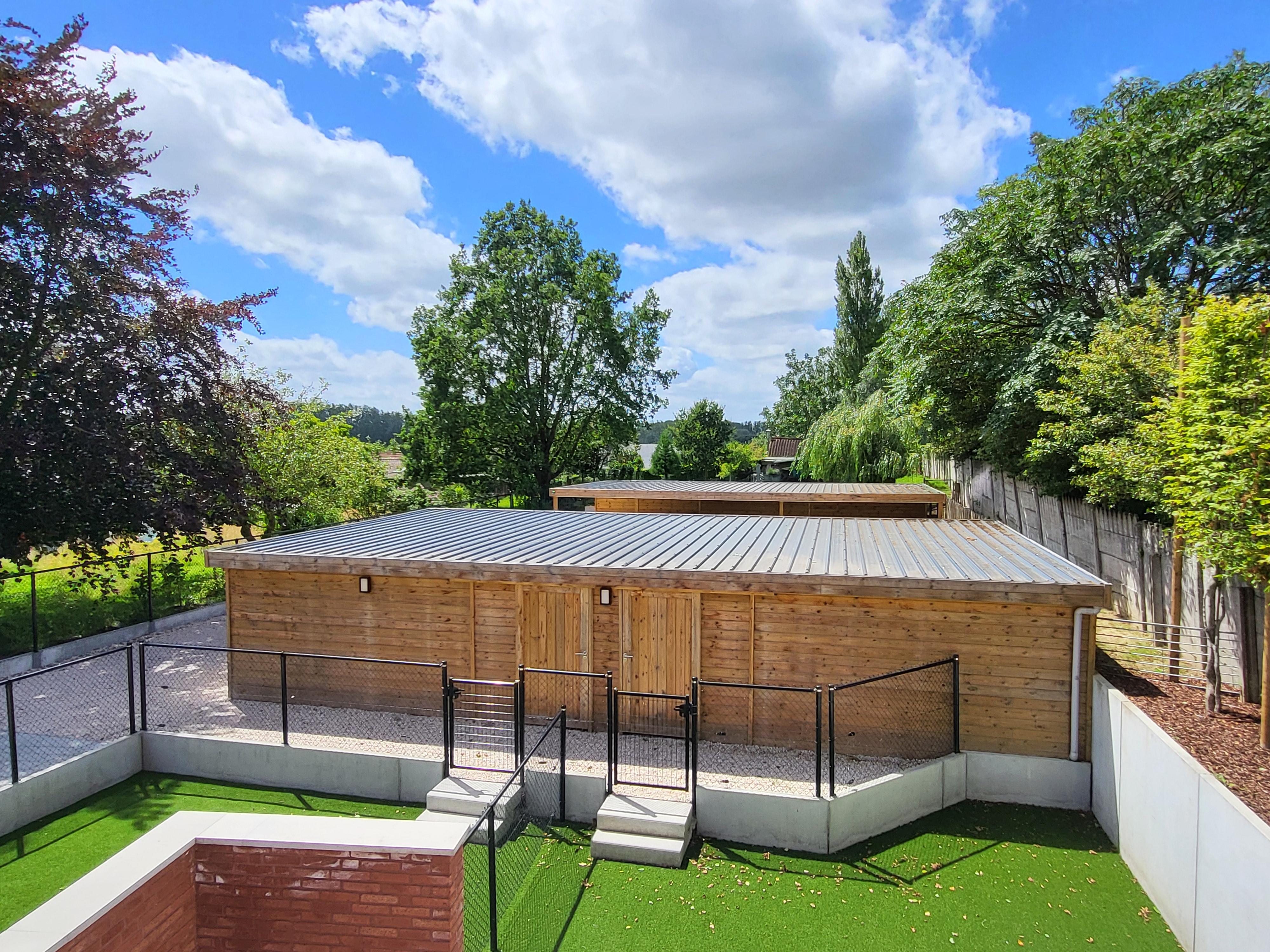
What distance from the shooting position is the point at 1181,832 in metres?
4.87

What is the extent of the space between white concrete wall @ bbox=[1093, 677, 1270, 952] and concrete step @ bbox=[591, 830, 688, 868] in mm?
3885

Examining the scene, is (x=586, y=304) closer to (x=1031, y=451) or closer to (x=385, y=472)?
(x=385, y=472)

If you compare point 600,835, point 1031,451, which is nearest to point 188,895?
point 600,835

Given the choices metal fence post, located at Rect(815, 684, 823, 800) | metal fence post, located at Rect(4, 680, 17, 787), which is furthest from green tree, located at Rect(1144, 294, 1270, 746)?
metal fence post, located at Rect(4, 680, 17, 787)

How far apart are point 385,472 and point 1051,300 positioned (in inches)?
857

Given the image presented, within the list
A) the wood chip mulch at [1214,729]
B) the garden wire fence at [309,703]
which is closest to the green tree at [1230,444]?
the wood chip mulch at [1214,729]

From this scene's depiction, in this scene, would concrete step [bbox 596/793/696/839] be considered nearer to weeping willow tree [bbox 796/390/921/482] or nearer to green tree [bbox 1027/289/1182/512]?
green tree [bbox 1027/289/1182/512]

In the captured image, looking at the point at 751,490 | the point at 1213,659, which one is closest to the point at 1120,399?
the point at 1213,659

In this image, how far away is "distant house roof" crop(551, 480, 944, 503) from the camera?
16.9 metres

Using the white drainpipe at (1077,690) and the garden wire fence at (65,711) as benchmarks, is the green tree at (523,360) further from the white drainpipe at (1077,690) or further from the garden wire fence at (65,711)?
the white drainpipe at (1077,690)

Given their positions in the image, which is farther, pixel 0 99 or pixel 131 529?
pixel 131 529

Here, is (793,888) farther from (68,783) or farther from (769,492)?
(769,492)

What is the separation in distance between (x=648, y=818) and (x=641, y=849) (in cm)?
28

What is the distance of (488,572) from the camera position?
27.1 feet
